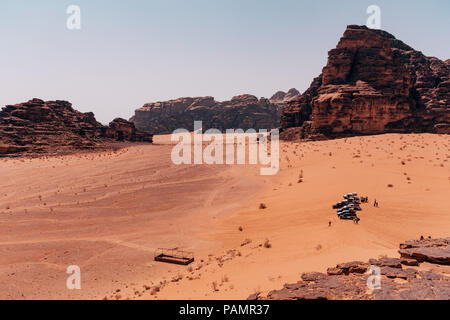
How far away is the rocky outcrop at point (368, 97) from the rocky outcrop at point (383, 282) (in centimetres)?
4263

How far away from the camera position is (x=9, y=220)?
51.2 feet

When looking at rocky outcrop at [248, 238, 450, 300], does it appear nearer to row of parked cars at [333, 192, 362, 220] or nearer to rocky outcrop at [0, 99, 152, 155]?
row of parked cars at [333, 192, 362, 220]

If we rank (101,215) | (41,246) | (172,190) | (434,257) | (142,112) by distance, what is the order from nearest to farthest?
(434,257) < (41,246) < (101,215) < (172,190) < (142,112)

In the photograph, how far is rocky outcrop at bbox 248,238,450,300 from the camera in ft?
16.2

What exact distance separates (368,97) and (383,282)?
46322mm

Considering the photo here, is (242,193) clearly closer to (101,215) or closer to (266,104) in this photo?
(101,215)

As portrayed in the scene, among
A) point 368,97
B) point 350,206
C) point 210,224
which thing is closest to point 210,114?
point 368,97

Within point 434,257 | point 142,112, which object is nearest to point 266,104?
point 142,112

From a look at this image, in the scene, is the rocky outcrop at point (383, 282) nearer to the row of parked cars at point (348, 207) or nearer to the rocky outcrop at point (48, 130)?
the row of parked cars at point (348, 207)

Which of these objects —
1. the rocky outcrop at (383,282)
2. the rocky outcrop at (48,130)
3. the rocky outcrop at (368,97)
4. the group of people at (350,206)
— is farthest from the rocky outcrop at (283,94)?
the rocky outcrop at (383,282)

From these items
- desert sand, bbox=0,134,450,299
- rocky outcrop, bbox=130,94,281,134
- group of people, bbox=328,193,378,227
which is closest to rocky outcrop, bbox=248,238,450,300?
desert sand, bbox=0,134,450,299

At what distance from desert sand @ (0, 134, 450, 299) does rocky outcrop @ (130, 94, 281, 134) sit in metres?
89.2

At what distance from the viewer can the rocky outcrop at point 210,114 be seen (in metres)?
114
